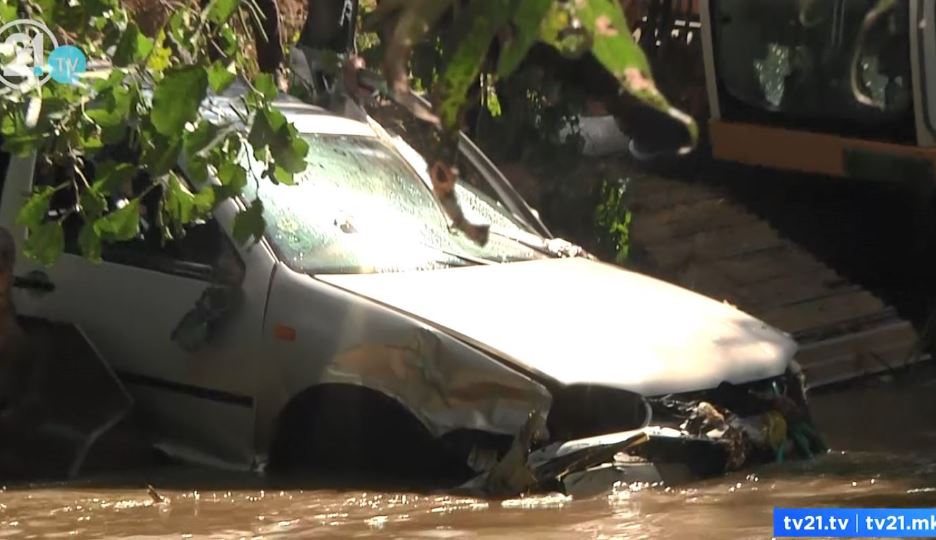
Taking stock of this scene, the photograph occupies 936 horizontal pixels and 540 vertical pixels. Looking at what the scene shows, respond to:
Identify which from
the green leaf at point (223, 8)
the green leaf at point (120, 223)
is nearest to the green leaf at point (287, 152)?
the green leaf at point (223, 8)

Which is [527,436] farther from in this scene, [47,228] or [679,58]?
[679,58]

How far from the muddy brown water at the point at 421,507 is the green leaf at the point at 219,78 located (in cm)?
162

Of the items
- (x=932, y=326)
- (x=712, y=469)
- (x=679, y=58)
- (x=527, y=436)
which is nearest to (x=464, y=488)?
(x=527, y=436)

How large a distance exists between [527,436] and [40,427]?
2.02 m

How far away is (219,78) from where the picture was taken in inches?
185

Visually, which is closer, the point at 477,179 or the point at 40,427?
the point at 40,427

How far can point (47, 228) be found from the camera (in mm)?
5246

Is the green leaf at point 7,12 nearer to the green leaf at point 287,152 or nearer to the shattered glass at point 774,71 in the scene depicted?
the green leaf at point 287,152

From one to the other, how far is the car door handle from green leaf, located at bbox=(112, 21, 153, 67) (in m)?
1.92

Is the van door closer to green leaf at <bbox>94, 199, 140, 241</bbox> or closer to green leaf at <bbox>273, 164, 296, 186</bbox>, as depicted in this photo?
green leaf at <bbox>273, 164, 296, 186</bbox>

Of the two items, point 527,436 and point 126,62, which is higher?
point 126,62

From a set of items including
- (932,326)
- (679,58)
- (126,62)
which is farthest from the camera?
(679,58)

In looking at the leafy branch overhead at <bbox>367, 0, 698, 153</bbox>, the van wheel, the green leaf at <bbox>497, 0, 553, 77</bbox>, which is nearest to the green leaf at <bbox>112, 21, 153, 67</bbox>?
the van wheel

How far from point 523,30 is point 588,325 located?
3356mm
